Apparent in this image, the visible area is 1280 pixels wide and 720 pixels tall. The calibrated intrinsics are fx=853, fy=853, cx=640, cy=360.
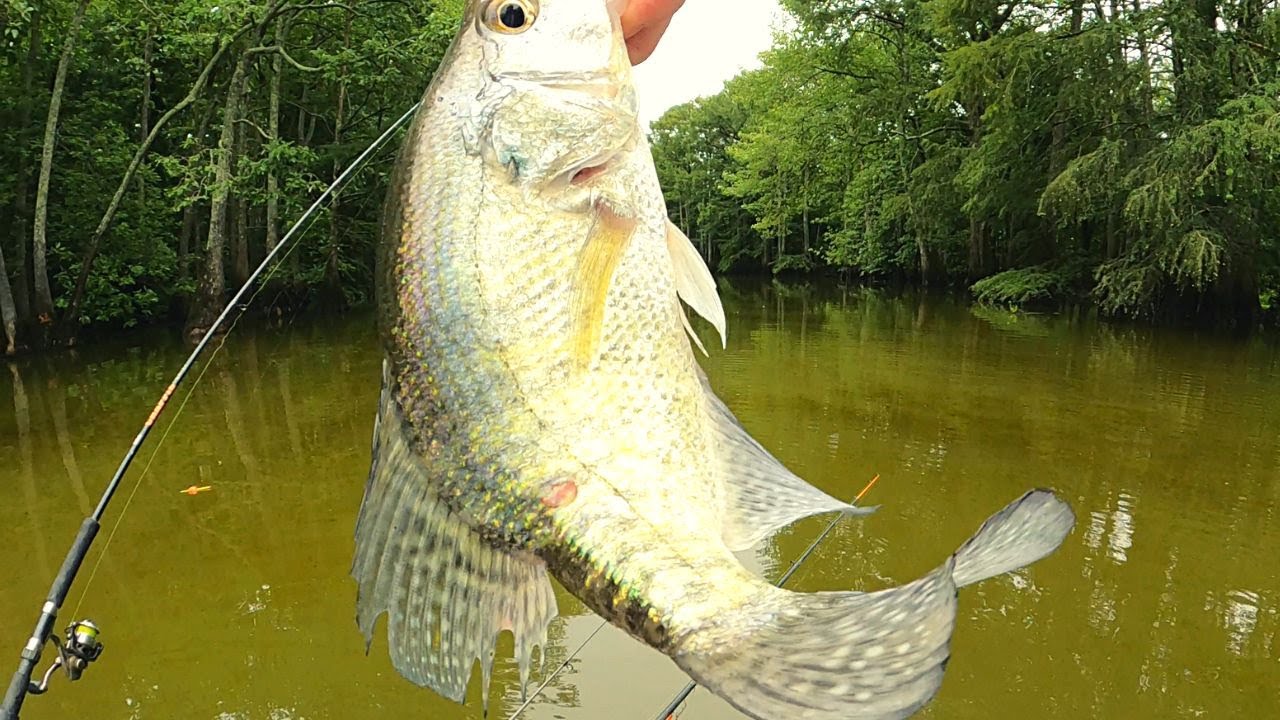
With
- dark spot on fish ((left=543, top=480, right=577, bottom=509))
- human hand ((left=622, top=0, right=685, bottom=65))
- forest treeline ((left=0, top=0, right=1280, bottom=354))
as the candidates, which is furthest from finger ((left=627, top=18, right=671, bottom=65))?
forest treeline ((left=0, top=0, right=1280, bottom=354))

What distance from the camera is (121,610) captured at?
20.3 feet

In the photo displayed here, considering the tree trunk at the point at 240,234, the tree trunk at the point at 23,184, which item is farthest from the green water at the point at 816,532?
the tree trunk at the point at 240,234

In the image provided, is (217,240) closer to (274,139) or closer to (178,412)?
(274,139)

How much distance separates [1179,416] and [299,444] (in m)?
11.3

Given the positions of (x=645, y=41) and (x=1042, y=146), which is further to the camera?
(x=1042, y=146)

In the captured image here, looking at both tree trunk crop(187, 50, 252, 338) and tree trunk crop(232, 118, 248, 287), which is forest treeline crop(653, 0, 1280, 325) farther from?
tree trunk crop(232, 118, 248, 287)

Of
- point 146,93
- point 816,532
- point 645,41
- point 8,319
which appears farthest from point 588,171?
point 146,93

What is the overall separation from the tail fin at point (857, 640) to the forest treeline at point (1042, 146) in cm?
1991

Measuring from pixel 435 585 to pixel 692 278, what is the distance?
25.2 inches

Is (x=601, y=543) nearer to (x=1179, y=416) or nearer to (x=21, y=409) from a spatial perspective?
(x=1179, y=416)

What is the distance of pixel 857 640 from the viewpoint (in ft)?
3.12

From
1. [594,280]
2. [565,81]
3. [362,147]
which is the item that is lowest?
[594,280]

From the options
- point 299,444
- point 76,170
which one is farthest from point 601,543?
point 76,170

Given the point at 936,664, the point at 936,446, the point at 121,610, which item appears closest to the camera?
the point at 936,664
